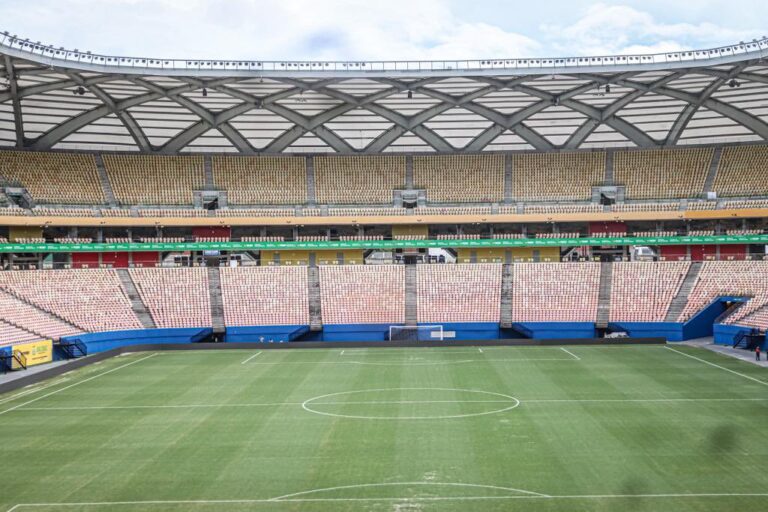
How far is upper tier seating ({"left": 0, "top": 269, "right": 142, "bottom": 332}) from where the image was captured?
46.4 metres

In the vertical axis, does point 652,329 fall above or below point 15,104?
below

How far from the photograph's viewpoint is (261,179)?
59.6 m

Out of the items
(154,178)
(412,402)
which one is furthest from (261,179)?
(412,402)

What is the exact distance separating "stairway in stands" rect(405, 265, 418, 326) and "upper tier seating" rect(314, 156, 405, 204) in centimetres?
723

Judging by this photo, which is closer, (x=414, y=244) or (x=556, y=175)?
(x=414, y=244)

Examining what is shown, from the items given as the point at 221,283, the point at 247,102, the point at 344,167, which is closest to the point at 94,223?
the point at 221,283

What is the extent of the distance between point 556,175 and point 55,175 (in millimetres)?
40328

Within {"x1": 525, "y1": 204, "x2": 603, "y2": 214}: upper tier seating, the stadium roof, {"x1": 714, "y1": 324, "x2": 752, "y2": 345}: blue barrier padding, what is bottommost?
{"x1": 714, "y1": 324, "x2": 752, "y2": 345}: blue barrier padding

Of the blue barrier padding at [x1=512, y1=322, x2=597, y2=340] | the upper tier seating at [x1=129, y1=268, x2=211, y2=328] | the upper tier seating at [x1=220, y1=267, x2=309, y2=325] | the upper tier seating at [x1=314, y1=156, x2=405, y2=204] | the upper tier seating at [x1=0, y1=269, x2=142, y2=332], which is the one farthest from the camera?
the upper tier seating at [x1=314, y1=156, x2=405, y2=204]

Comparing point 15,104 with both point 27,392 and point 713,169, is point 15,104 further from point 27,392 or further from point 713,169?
point 713,169

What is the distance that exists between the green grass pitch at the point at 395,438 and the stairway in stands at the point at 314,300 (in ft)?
41.7

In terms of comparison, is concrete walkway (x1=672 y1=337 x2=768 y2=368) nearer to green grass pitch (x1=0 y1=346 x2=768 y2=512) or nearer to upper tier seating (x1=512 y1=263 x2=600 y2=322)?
green grass pitch (x1=0 y1=346 x2=768 y2=512)

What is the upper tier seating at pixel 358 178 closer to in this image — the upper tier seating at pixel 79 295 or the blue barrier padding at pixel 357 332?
the blue barrier padding at pixel 357 332

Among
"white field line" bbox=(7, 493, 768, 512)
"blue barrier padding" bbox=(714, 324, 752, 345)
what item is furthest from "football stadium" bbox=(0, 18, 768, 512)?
"white field line" bbox=(7, 493, 768, 512)
